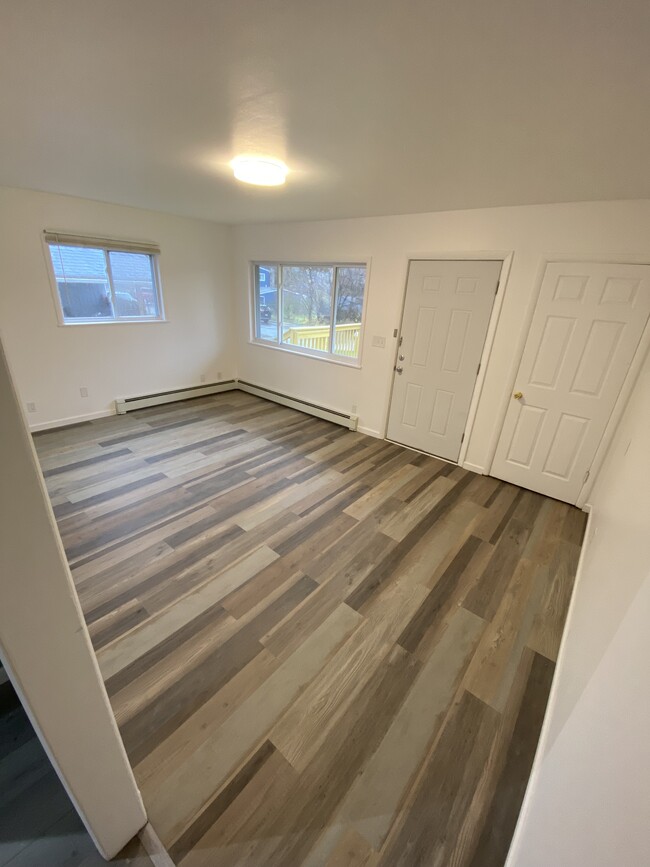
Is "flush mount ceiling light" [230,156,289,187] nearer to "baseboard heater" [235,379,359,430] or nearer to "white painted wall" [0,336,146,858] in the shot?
"white painted wall" [0,336,146,858]

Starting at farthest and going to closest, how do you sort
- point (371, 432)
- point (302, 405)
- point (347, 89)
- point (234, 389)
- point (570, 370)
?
1. point (234, 389)
2. point (302, 405)
3. point (371, 432)
4. point (570, 370)
5. point (347, 89)

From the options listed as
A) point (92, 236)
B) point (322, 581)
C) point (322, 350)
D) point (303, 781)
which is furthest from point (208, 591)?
point (92, 236)

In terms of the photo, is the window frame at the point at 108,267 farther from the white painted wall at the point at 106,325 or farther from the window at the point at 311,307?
the window at the point at 311,307

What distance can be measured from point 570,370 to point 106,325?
486 cm

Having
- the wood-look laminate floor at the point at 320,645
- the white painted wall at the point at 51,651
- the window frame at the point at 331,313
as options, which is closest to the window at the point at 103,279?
the window frame at the point at 331,313

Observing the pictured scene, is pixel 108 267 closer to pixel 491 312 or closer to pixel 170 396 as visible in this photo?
pixel 170 396

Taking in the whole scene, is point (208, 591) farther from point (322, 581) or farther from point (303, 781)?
point (303, 781)

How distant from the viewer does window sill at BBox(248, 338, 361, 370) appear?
4.13 metres

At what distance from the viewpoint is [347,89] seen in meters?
1.24

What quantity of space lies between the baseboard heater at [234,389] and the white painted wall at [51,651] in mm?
3615

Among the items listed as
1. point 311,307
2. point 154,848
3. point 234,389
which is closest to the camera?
point 154,848

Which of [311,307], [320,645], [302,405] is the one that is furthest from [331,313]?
[320,645]

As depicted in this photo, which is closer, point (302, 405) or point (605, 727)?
point (605, 727)

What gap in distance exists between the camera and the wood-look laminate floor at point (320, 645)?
1158mm
